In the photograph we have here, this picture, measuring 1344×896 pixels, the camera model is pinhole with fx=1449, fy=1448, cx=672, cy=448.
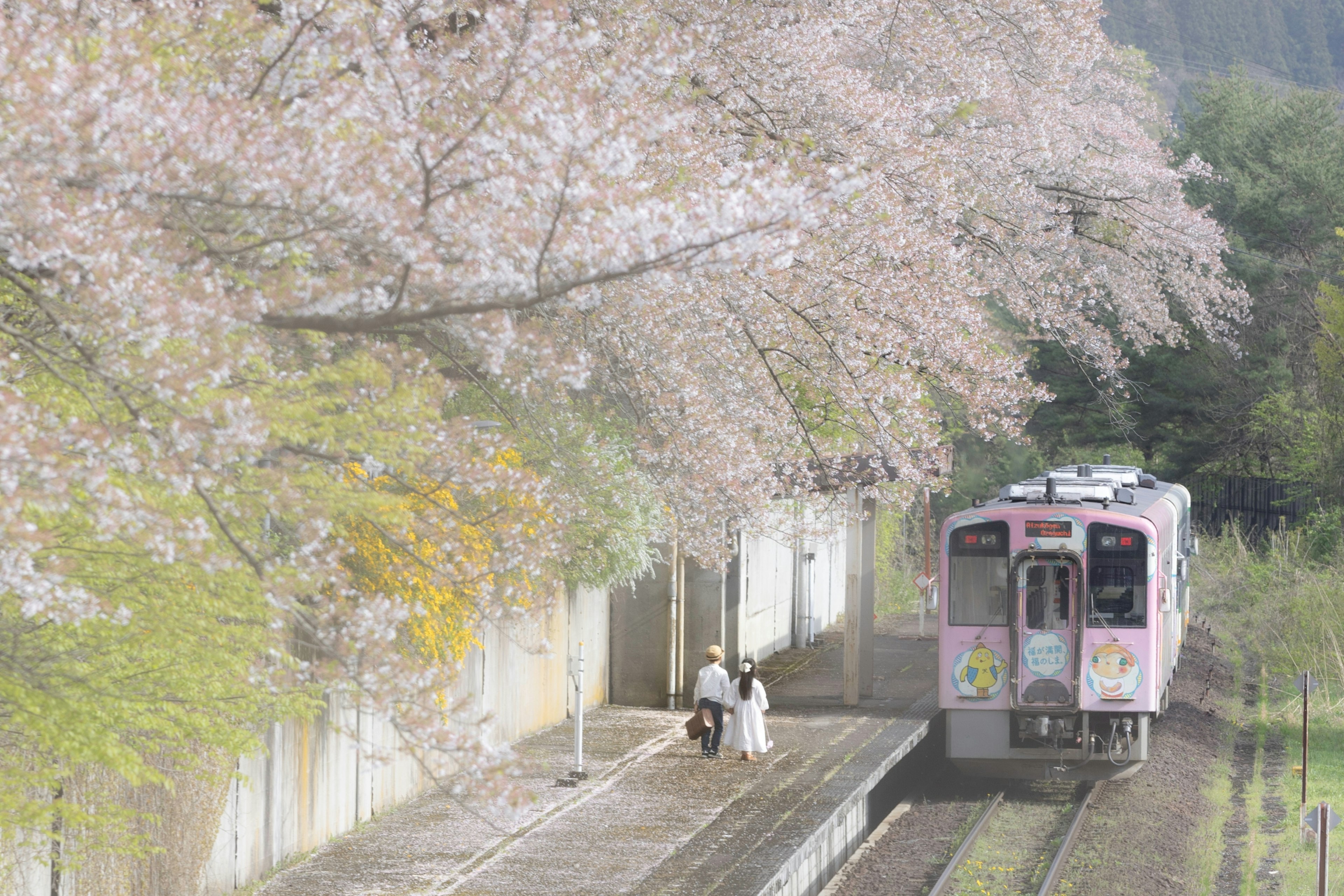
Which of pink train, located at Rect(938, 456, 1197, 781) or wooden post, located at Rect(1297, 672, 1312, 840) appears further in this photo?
pink train, located at Rect(938, 456, 1197, 781)

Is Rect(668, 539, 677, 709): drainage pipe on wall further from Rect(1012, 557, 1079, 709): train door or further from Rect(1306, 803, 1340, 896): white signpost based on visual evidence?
Rect(1306, 803, 1340, 896): white signpost

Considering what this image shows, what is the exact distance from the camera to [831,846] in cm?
1206

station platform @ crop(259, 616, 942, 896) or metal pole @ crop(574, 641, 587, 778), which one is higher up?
metal pole @ crop(574, 641, 587, 778)

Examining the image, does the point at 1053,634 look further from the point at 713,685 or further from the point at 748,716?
the point at 713,685

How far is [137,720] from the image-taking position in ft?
18.5

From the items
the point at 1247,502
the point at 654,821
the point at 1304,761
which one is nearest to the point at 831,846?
the point at 654,821

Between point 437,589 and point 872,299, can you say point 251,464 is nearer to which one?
point 437,589

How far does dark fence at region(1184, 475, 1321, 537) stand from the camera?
34.9 meters

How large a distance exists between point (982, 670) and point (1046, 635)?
2.40 feet

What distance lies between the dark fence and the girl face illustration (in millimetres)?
21268

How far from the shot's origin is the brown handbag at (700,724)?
14789 millimetres

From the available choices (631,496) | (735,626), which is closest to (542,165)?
(631,496)

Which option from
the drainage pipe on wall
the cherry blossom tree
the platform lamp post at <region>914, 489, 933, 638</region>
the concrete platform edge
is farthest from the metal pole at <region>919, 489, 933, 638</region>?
the cherry blossom tree

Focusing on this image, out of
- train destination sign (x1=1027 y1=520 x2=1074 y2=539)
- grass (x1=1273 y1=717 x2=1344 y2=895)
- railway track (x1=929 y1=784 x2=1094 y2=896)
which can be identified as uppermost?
train destination sign (x1=1027 y1=520 x2=1074 y2=539)
